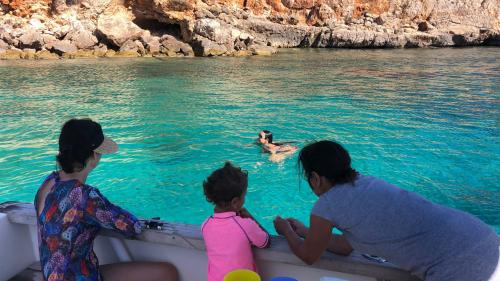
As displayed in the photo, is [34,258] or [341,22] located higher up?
[341,22]

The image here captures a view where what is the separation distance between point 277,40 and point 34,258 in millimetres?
43468

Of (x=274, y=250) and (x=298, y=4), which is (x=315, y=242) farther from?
(x=298, y=4)

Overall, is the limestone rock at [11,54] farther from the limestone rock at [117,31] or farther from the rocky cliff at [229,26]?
the limestone rock at [117,31]

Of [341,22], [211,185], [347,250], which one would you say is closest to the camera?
[347,250]

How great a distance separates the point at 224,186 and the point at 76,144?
94 cm

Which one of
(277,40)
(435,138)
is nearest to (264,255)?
(435,138)

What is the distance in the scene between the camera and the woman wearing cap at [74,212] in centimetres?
252

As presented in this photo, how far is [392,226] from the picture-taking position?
6.98ft

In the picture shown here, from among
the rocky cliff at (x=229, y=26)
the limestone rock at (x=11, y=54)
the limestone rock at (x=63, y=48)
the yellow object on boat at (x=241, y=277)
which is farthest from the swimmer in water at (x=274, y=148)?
the limestone rock at (x=11, y=54)

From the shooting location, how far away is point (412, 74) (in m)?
22.9

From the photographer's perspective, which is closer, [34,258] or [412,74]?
[34,258]

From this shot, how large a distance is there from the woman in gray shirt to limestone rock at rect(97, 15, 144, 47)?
37.2 m

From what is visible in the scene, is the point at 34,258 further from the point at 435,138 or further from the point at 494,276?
the point at 435,138

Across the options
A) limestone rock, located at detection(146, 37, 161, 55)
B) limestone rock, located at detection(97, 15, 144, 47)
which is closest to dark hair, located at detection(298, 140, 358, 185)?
limestone rock, located at detection(146, 37, 161, 55)
